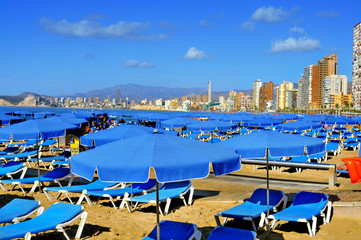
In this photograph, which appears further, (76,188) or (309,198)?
(76,188)

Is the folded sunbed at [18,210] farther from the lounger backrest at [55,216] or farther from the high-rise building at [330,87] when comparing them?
the high-rise building at [330,87]

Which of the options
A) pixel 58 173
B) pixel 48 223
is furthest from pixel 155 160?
pixel 58 173

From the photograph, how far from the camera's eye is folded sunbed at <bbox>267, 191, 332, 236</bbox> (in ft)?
19.4

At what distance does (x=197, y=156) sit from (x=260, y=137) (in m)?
2.01

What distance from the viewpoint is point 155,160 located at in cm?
349

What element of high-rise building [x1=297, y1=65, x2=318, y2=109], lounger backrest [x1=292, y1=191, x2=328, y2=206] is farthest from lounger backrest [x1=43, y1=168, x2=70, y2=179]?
high-rise building [x1=297, y1=65, x2=318, y2=109]

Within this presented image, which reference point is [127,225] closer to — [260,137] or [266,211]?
[266,211]

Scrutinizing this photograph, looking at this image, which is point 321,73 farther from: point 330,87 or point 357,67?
point 357,67

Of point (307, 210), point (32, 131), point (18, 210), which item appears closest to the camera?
point (18, 210)

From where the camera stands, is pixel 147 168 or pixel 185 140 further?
pixel 185 140

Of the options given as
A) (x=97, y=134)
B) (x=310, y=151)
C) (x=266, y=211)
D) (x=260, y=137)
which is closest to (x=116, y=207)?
(x=97, y=134)

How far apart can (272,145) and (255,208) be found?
1.74 metres

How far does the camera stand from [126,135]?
795 centimetres

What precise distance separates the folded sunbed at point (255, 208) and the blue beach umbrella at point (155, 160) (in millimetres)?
2196
